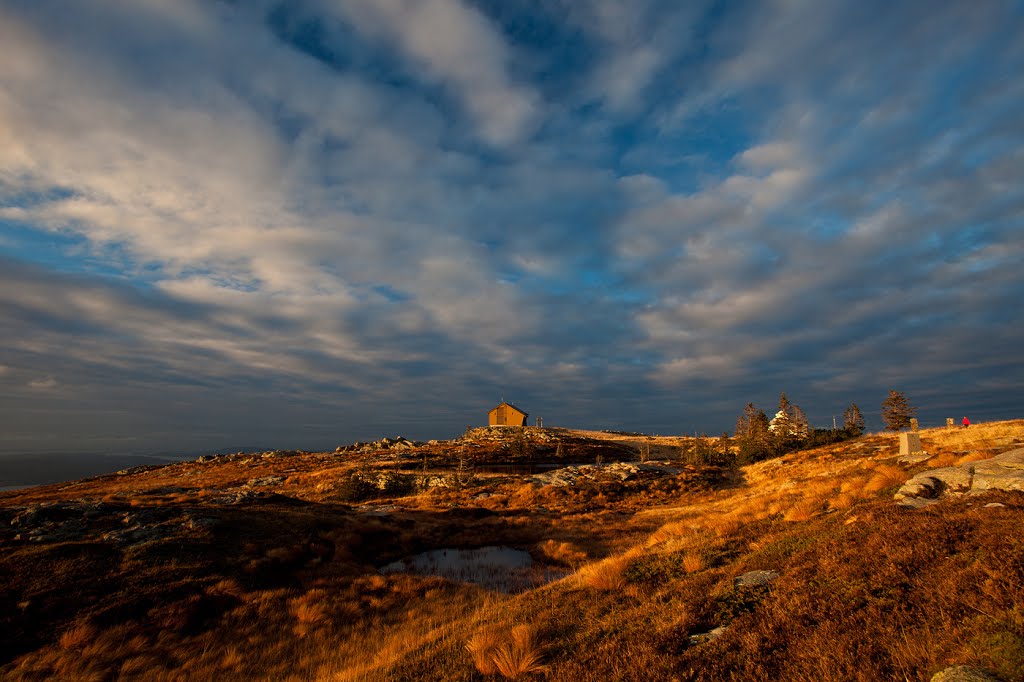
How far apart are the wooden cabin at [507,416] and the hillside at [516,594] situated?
110865 millimetres

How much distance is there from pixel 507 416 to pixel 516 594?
4832 inches

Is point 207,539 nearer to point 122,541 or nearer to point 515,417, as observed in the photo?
point 122,541

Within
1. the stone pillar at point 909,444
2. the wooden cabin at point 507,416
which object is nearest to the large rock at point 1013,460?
the stone pillar at point 909,444

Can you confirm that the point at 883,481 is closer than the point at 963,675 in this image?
No

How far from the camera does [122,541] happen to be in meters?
15.4

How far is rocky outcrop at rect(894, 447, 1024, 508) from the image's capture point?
1039 centimetres

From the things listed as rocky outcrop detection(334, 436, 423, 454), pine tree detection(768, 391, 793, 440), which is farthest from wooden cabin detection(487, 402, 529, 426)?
pine tree detection(768, 391, 793, 440)

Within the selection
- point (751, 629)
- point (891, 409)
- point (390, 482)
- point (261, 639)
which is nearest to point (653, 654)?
point (751, 629)

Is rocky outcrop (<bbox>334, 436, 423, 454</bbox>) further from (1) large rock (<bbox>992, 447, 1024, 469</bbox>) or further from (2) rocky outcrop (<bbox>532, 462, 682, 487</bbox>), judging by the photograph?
(1) large rock (<bbox>992, 447, 1024, 469</bbox>)

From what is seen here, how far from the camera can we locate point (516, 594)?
14898mm

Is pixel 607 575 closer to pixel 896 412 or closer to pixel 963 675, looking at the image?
pixel 963 675

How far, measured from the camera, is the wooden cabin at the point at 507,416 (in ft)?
447

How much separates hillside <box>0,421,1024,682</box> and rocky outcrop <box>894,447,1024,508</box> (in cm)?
59

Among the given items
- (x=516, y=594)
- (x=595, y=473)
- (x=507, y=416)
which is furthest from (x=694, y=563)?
(x=507, y=416)
